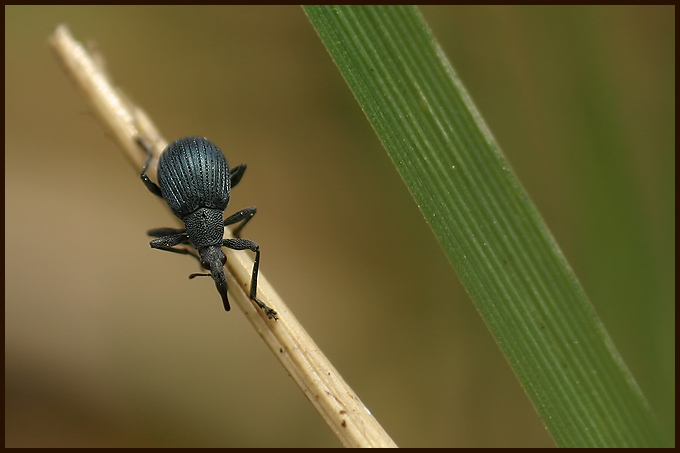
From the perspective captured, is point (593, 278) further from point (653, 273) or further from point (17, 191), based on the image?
point (17, 191)

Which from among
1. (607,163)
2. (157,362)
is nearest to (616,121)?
(607,163)

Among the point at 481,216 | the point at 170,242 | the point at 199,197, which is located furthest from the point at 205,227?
the point at 481,216

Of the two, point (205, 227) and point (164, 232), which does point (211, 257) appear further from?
point (164, 232)

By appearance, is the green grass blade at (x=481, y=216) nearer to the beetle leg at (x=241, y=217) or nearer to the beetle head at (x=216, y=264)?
the beetle head at (x=216, y=264)

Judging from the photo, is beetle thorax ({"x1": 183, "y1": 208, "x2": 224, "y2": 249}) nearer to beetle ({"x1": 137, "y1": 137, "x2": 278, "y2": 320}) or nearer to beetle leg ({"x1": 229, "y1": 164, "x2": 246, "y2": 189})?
beetle ({"x1": 137, "y1": 137, "x2": 278, "y2": 320})

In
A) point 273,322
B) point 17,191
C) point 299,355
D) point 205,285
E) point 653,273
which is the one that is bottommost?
point 653,273

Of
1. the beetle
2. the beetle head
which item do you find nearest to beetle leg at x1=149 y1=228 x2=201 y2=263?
the beetle
